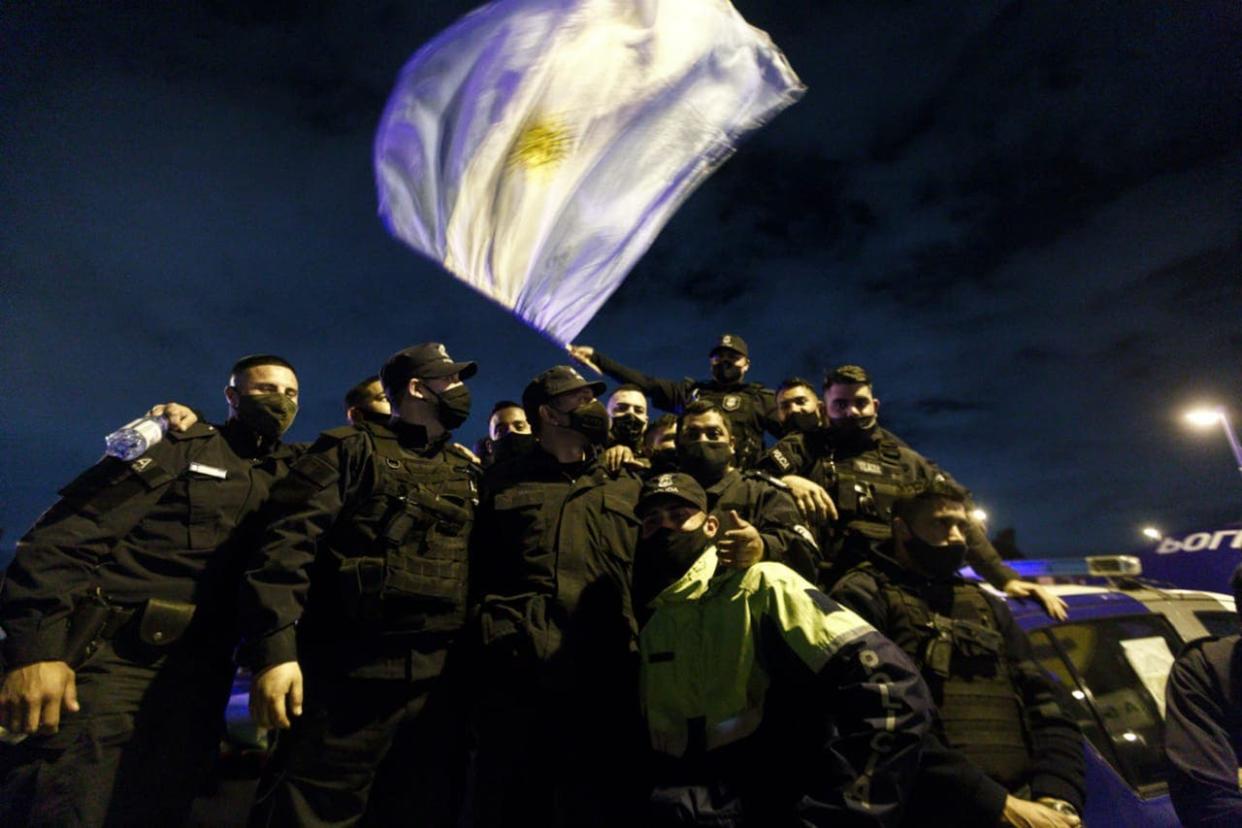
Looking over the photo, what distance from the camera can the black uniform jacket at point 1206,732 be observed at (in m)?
3.17

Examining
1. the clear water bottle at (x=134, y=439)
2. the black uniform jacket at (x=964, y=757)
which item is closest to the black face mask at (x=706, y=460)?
the black uniform jacket at (x=964, y=757)

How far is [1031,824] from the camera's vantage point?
7.76ft

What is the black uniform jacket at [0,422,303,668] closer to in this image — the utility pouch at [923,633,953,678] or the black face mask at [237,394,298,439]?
the black face mask at [237,394,298,439]

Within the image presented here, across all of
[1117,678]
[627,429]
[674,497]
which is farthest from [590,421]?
→ [1117,678]

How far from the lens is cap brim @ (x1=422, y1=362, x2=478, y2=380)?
3.46 meters

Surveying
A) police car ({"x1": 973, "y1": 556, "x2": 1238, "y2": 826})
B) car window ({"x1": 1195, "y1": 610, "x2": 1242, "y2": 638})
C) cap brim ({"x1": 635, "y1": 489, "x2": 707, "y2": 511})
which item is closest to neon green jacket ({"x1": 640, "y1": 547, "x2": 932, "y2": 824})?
cap brim ({"x1": 635, "y1": 489, "x2": 707, "y2": 511})

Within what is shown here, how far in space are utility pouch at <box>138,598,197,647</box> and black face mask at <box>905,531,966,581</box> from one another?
155 inches

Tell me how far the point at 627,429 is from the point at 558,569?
2451 mm

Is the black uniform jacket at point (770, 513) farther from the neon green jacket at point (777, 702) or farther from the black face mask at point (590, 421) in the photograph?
the black face mask at point (590, 421)

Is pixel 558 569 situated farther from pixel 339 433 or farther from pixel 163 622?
pixel 163 622

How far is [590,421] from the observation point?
346cm

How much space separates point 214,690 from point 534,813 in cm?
187

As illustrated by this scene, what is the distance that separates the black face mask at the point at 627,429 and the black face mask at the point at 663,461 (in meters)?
0.27

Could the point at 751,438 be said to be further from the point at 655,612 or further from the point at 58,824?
the point at 58,824
